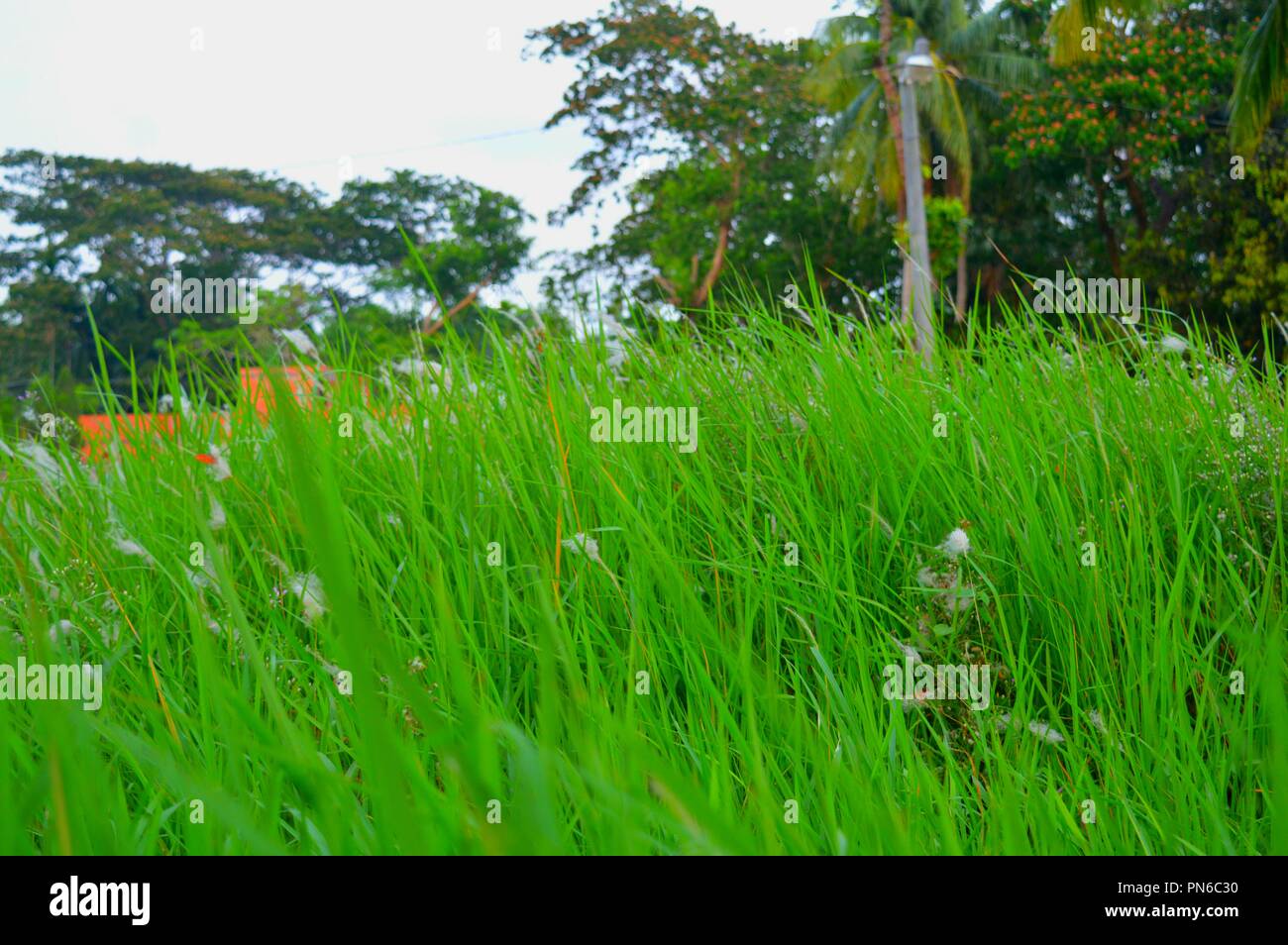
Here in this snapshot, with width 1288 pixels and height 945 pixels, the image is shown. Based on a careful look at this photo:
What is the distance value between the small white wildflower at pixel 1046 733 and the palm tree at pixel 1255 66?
40.8 ft

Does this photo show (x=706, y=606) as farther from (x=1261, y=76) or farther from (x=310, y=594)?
(x=1261, y=76)

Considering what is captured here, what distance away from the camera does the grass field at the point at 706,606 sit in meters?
1.49

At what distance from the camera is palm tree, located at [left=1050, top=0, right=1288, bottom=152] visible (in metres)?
11.7

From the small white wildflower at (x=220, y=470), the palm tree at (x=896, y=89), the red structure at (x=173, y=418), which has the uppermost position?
the palm tree at (x=896, y=89)

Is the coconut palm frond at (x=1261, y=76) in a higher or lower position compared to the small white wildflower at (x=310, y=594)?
higher

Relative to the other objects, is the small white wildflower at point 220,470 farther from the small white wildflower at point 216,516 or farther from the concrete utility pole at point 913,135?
the concrete utility pole at point 913,135

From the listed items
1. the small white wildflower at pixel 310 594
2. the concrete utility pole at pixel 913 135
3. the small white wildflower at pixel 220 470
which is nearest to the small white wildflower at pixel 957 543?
the small white wildflower at pixel 310 594

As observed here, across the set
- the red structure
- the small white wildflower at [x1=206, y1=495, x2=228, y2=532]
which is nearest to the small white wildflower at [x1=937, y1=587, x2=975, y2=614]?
the small white wildflower at [x1=206, y1=495, x2=228, y2=532]

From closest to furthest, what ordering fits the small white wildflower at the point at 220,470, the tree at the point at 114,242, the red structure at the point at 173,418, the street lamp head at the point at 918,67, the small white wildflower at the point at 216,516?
the small white wildflower at the point at 216,516 → the small white wildflower at the point at 220,470 → the red structure at the point at 173,418 → the street lamp head at the point at 918,67 → the tree at the point at 114,242

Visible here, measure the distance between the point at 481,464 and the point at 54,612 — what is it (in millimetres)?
1135

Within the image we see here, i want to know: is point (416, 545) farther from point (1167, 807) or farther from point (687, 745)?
point (1167, 807)

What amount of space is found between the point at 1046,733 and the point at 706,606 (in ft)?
2.65

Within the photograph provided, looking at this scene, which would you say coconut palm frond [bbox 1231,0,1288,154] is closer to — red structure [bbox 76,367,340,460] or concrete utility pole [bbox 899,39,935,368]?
concrete utility pole [bbox 899,39,935,368]
